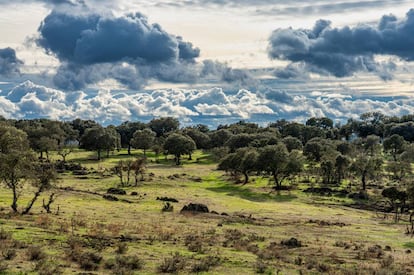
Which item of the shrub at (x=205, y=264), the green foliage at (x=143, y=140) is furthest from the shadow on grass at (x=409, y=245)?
the green foliage at (x=143, y=140)

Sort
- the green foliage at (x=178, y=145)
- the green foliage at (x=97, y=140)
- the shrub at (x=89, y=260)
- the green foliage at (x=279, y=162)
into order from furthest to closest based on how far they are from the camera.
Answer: the green foliage at (x=178, y=145) → the green foliage at (x=97, y=140) → the green foliage at (x=279, y=162) → the shrub at (x=89, y=260)

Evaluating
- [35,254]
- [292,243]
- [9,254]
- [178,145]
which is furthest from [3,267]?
[178,145]

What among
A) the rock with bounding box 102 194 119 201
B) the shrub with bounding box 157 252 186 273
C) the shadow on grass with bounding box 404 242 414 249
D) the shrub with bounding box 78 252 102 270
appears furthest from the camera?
the rock with bounding box 102 194 119 201

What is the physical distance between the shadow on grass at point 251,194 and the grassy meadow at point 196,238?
4.68m

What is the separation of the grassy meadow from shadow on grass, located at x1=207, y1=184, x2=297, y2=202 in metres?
4.68

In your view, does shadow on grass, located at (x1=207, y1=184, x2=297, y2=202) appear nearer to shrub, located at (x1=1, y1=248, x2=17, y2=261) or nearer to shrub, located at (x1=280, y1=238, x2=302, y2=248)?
shrub, located at (x1=280, y1=238, x2=302, y2=248)

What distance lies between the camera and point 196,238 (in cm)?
4341

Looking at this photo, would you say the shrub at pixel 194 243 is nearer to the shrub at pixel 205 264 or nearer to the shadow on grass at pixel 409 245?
the shrub at pixel 205 264

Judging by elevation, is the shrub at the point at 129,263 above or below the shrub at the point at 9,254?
below

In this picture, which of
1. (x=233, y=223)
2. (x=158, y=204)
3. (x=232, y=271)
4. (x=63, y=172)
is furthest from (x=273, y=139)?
(x=232, y=271)

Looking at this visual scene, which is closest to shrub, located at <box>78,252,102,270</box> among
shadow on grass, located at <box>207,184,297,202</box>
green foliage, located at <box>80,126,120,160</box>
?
shadow on grass, located at <box>207,184,297,202</box>

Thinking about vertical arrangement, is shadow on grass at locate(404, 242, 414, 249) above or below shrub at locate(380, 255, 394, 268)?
below

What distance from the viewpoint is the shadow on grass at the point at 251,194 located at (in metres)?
95.1

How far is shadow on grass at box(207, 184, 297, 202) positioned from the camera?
9506 cm
